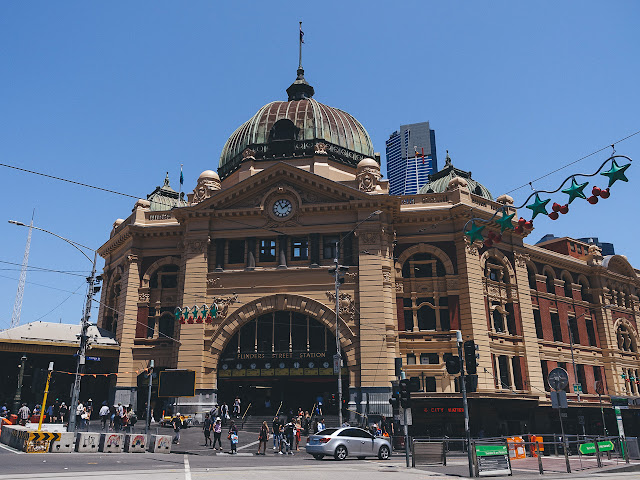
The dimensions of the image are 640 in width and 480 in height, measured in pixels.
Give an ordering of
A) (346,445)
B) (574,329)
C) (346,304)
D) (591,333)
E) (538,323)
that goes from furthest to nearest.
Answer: (591,333) < (574,329) < (538,323) < (346,304) < (346,445)

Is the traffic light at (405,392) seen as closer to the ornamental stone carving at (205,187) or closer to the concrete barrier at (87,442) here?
the concrete barrier at (87,442)

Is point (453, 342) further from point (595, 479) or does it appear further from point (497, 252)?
point (595, 479)

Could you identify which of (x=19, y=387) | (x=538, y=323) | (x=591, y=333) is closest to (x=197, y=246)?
(x=19, y=387)

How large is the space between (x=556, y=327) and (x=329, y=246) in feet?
78.0

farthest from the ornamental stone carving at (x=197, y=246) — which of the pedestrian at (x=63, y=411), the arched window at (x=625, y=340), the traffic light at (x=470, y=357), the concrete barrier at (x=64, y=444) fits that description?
the arched window at (x=625, y=340)

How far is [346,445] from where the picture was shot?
27.3m

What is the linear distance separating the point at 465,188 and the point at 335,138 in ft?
45.8

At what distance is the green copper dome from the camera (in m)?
53.7

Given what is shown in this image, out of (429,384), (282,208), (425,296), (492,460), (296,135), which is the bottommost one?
(492,460)

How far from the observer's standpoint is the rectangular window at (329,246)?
4591 cm

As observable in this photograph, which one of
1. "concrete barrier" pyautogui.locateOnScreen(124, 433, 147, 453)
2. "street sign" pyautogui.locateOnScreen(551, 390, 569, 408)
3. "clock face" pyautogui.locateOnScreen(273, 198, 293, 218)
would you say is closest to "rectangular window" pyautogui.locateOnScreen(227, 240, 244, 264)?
"clock face" pyautogui.locateOnScreen(273, 198, 293, 218)

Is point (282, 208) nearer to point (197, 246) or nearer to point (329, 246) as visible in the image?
point (329, 246)

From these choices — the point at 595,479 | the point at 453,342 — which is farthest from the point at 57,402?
the point at 595,479

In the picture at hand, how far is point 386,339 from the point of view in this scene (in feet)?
139
